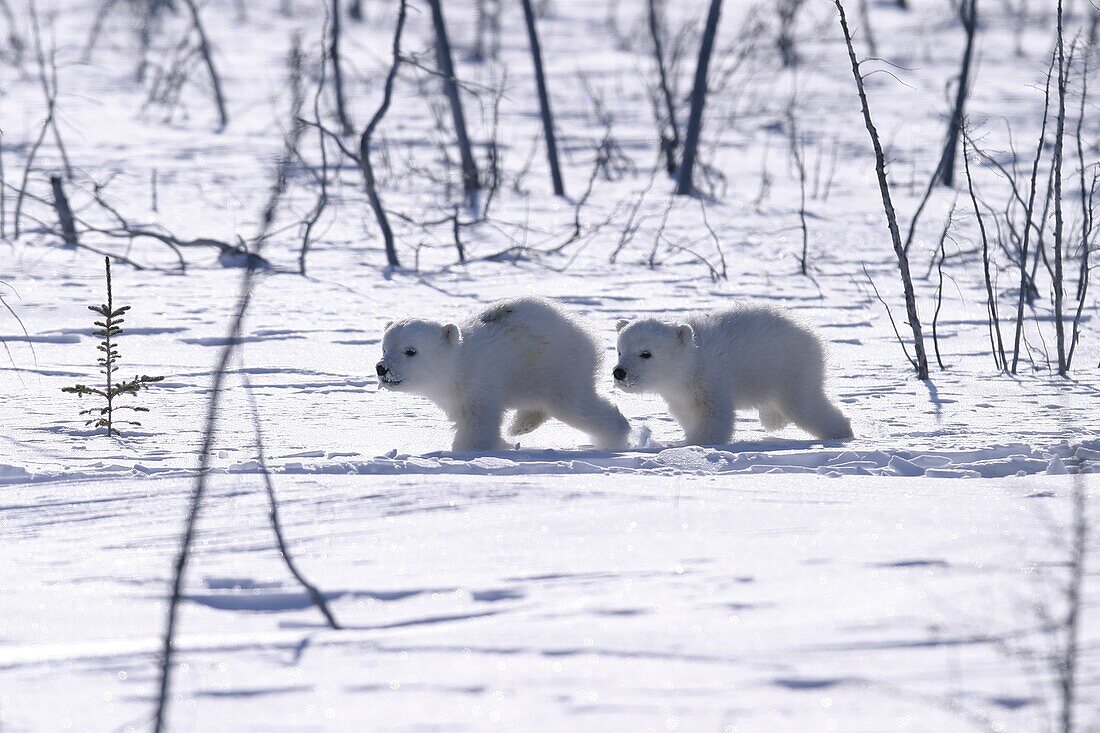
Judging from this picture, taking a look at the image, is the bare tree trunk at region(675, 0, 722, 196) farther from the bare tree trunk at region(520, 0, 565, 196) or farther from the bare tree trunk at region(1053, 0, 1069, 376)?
the bare tree trunk at region(1053, 0, 1069, 376)

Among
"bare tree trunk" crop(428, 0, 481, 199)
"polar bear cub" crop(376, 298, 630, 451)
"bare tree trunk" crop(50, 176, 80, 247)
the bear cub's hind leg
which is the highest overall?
"bare tree trunk" crop(428, 0, 481, 199)

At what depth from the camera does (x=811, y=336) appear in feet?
19.6

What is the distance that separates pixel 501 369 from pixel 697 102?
7463mm

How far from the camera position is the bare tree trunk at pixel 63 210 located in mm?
10305

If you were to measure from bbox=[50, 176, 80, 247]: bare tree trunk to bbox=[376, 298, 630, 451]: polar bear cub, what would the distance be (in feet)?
17.9

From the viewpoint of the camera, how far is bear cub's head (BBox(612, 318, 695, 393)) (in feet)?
18.9

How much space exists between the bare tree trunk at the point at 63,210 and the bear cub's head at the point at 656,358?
19.6 feet

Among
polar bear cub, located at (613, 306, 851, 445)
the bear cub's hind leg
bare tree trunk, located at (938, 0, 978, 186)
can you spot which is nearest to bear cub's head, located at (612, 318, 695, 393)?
polar bear cub, located at (613, 306, 851, 445)

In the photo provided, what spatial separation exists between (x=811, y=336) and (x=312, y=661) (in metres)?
3.75

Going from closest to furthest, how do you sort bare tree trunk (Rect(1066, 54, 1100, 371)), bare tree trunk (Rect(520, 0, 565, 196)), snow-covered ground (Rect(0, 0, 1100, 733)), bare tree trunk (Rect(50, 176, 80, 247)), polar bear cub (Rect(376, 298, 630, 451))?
snow-covered ground (Rect(0, 0, 1100, 733)), polar bear cub (Rect(376, 298, 630, 451)), bare tree trunk (Rect(1066, 54, 1100, 371)), bare tree trunk (Rect(50, 176, 80, 247)), bare tree trunk (Rect(520, 0, 565, 196))

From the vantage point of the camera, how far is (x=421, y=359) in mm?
5734

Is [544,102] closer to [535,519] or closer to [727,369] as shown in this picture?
[727,369]

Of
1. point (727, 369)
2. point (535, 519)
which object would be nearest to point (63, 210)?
point (727, 369)

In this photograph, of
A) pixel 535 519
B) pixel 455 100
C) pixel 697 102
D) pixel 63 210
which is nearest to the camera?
pixel 535 519
